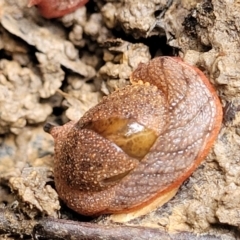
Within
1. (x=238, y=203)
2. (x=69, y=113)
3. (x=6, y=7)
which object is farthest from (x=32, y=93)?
(x=238, y=203)

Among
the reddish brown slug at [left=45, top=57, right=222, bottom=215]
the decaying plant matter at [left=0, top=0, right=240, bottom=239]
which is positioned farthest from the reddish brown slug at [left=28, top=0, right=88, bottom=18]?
the reddish brown slug at [left=45, top=57, right=222, bottom=215]

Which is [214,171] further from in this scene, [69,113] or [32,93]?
[32,93]

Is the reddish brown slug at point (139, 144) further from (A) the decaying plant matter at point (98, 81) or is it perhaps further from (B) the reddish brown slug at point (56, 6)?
(B) the reddish brown slug at point (56, 6)

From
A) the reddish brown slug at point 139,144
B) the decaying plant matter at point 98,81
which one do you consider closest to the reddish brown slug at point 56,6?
the decaying plant matter at point 98,81

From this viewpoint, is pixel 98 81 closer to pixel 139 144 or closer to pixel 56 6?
pixel 56 6

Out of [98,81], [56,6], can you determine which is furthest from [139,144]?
[56,6]
